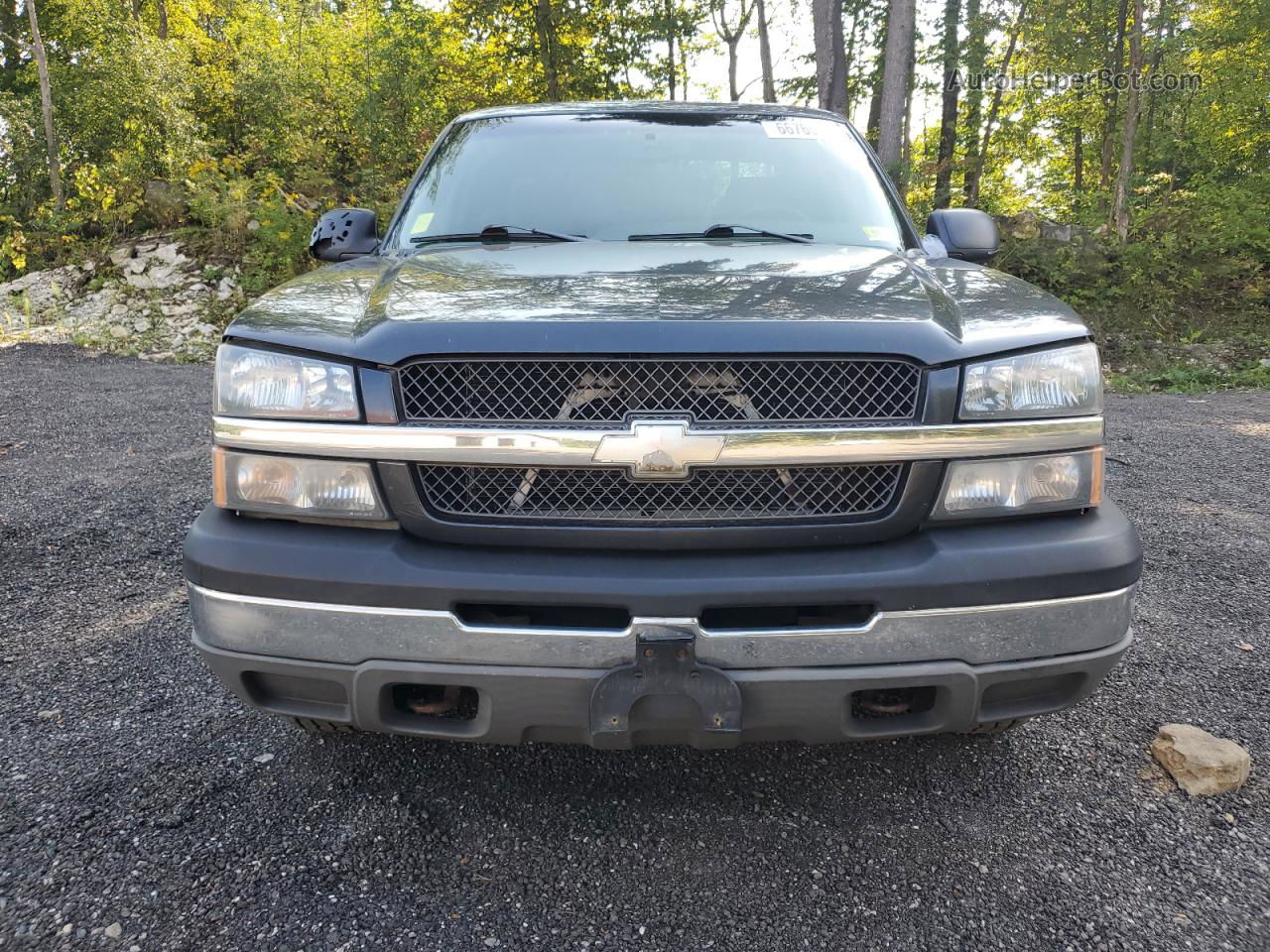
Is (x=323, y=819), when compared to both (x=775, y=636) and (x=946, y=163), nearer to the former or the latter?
(x=775, y=636)

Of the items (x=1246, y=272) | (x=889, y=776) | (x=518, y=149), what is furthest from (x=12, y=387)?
(x=1246, y=272)

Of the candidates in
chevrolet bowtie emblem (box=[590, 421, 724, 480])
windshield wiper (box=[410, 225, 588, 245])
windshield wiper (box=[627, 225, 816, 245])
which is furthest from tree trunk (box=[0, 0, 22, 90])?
chevrolet bowtie emblem (box=[590, 421, 724, 480])

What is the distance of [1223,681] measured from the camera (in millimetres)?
2840

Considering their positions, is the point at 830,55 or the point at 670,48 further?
the point at 670,48

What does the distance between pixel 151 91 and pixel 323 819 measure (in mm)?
17617

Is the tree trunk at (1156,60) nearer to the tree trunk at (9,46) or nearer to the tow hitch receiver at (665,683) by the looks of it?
the tow hitch receiver at (665,683)

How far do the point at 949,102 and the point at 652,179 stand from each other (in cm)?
2017

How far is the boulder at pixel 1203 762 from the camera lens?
2238mm

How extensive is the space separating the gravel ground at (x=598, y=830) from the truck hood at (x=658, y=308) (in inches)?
45.8

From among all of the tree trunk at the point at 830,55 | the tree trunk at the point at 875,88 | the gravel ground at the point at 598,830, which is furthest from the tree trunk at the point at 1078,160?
the gravel ground at the point at 598,830

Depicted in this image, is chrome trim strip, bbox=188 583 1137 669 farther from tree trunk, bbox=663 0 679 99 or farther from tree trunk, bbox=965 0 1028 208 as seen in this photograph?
tree trunk, bbox=663 0 679 99

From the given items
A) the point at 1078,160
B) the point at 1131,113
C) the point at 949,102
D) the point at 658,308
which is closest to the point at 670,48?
the point at 949,102

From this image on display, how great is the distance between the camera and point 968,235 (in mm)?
3033

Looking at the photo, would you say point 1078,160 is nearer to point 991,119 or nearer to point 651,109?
point 991,119
